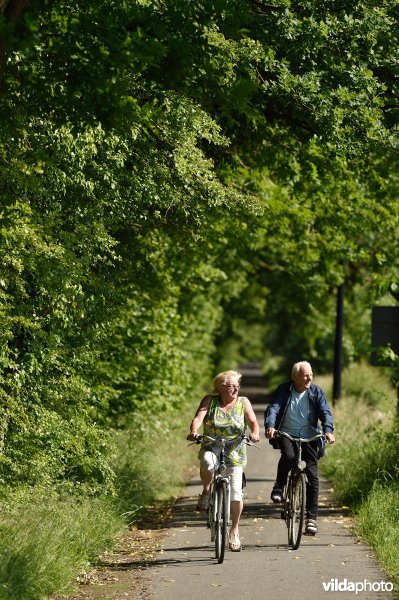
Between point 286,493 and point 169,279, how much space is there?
25.7 feet

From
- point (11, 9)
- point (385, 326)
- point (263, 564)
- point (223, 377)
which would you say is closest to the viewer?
point (11, 9)

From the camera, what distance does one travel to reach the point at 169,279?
18641mm

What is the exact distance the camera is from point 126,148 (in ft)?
36.1

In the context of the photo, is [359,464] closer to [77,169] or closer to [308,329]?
[77,169]

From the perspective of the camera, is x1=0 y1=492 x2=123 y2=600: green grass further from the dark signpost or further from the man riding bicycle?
the dark signpost

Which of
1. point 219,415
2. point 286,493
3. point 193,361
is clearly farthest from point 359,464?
point 193,361

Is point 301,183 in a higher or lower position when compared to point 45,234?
higher

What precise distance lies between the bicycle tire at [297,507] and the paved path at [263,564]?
0.14 meters

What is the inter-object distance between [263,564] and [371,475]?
4.64m

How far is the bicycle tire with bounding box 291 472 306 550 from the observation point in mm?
10641

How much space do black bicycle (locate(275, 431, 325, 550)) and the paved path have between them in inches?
7.3

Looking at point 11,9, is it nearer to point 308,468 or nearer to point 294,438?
point 294,438

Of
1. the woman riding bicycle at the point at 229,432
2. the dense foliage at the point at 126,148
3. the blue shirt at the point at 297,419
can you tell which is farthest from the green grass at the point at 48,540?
the blue shirt at the point at 297,419

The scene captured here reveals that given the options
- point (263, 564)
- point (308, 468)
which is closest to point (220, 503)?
point (263, 564)
